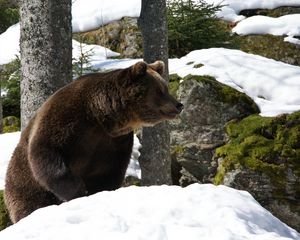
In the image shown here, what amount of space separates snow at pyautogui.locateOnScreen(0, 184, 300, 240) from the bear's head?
174cm

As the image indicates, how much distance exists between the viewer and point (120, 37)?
1253 centimetres

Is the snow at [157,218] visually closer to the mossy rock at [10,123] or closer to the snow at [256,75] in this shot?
the snow at [256,75]

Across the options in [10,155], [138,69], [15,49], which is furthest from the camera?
[15,49]

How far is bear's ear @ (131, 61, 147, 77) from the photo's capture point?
15.8 ft

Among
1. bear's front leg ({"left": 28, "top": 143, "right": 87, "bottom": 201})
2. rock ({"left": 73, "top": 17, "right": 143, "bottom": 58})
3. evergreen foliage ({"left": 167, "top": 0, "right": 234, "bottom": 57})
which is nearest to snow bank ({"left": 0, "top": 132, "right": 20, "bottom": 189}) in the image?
bear's front leg ({"left": 28, "top": 143, "right": 87, "bottom": 201})

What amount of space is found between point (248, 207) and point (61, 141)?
6.27 feet

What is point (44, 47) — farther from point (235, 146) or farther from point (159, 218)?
point (159, 218)

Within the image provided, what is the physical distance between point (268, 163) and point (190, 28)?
13.1ft

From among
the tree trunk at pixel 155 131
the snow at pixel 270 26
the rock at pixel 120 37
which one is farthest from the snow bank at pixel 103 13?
the tree trunk at pixel 155 131

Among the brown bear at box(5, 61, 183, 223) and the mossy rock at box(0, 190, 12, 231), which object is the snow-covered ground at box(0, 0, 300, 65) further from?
the brown bear at box(5, 61, 183, 223)

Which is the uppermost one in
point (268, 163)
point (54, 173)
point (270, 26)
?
point (54, 173)

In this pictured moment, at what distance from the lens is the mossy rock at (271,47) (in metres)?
11.1

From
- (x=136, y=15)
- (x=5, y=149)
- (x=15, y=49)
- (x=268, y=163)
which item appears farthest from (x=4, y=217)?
(x=15, y=49)

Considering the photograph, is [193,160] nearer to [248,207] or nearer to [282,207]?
[282,207]
